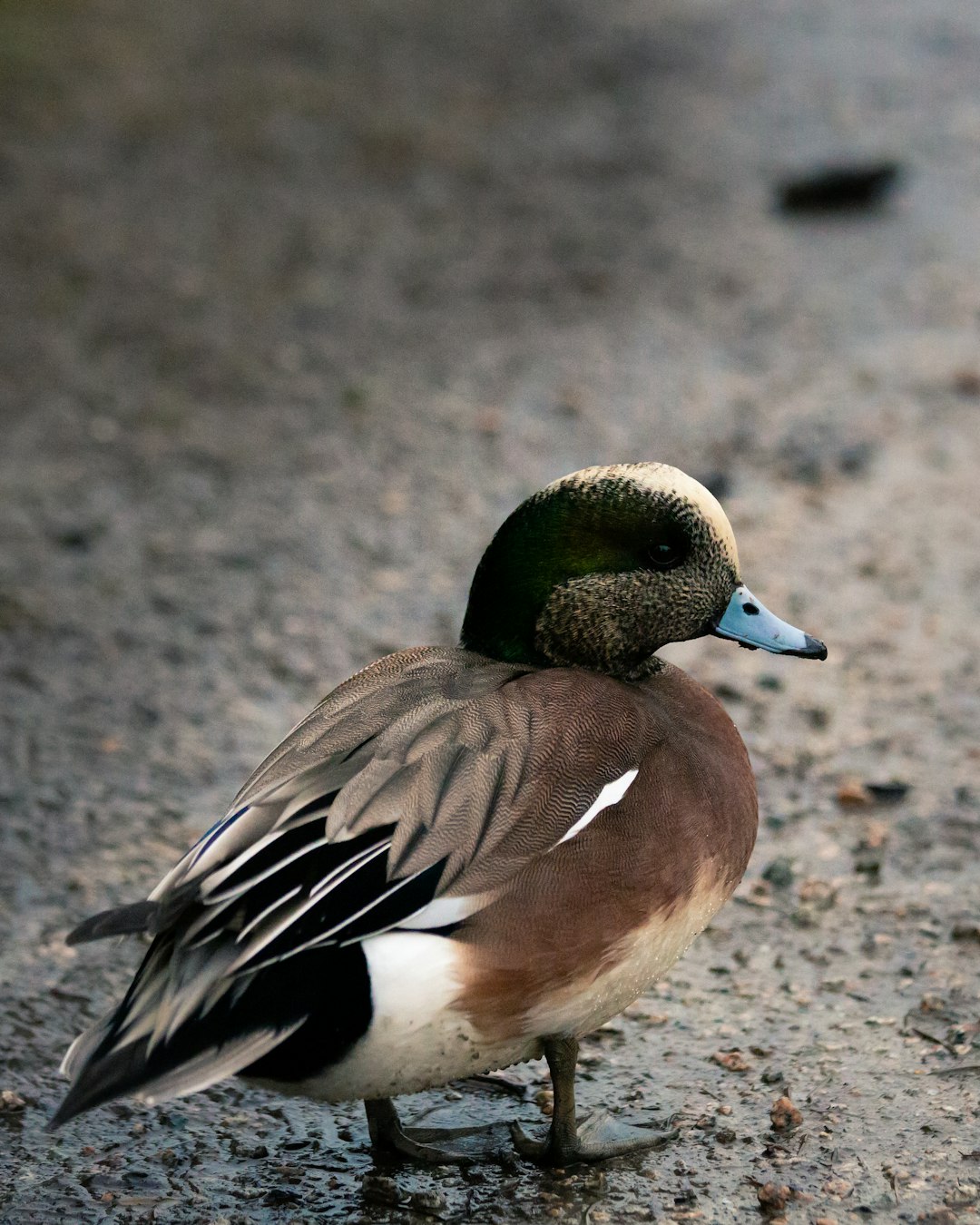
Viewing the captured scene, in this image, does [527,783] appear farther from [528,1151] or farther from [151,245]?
[151,245]

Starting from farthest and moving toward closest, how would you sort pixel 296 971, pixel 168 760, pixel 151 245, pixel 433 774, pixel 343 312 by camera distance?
1. pixel 151 245
2. pixel 343 312
3. pixel 168 760
4. pixel 433 774
5. pixel 296 971

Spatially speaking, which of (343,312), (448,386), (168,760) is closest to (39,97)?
(343,312)

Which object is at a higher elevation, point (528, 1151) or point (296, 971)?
point (296, 971)

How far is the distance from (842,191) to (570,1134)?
533 cm

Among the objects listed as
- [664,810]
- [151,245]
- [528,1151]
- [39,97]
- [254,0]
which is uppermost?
[254,0]

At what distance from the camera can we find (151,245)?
6.76 metres

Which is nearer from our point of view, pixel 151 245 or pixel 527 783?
pixel 527 783

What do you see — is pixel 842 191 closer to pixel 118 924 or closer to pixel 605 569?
pixel 605 569

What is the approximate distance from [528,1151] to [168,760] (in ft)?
5.37

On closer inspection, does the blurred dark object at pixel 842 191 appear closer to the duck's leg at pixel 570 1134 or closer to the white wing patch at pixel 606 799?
the white wing patch at pixel 606 799

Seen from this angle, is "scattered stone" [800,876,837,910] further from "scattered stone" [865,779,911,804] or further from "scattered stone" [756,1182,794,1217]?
"scattered stone" [756,1182,794,1217]

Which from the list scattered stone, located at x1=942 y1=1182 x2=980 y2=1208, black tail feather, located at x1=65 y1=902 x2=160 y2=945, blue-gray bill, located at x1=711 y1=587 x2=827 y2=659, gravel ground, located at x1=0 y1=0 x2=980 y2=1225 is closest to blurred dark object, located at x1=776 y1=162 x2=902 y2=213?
gravel ground, located at x1=0 y1=0 x2=980 y2=1225

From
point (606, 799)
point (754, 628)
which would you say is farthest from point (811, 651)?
point (606, 799)

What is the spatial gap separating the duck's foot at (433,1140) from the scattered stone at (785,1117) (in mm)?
453
